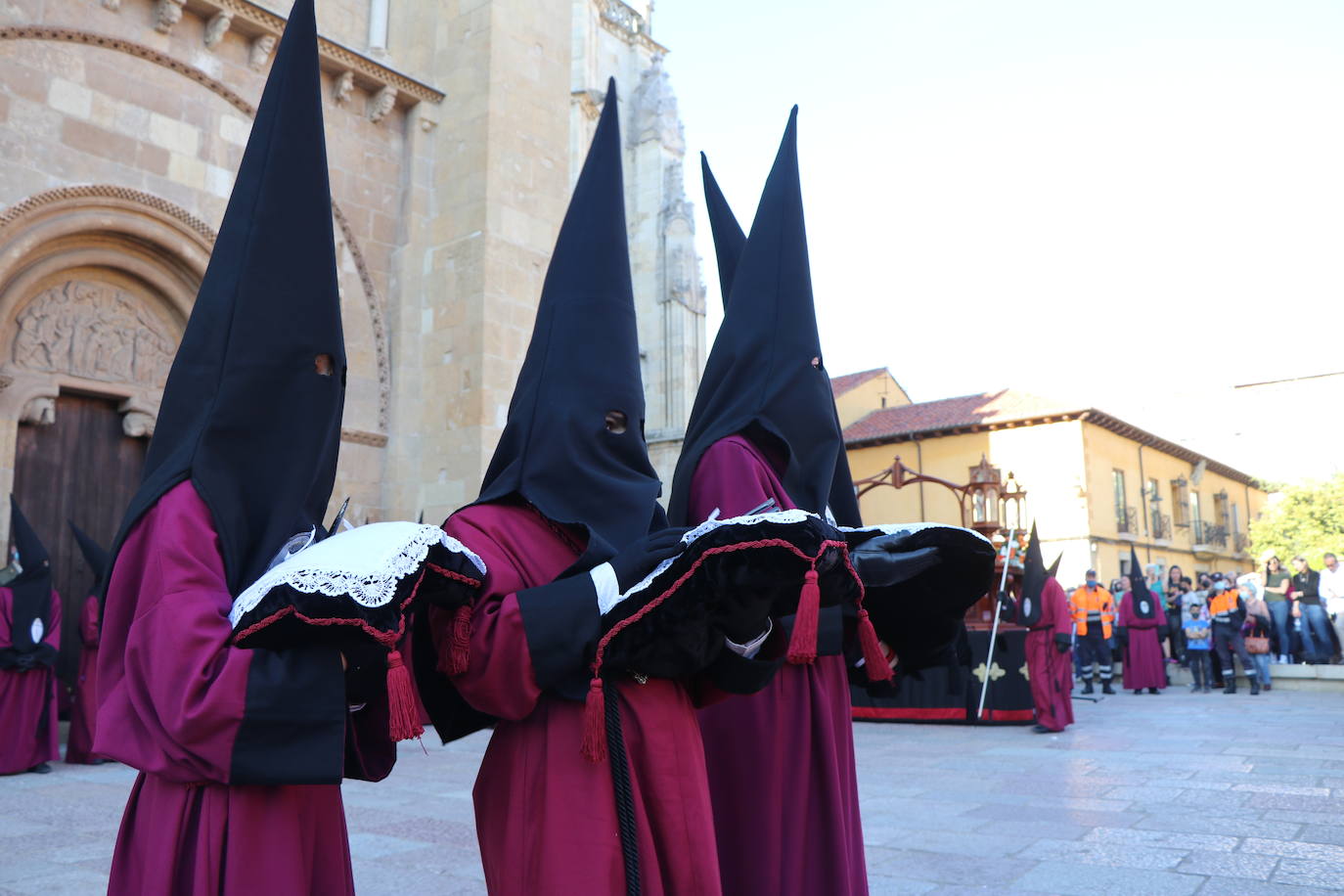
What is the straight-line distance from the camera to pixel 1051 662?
10.9m

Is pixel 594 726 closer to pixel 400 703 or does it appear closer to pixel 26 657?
pixel 400 703

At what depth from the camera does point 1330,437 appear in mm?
43750

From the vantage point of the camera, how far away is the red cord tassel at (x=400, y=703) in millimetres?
1906

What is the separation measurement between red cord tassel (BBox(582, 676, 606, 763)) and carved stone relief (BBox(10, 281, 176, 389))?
335 inches

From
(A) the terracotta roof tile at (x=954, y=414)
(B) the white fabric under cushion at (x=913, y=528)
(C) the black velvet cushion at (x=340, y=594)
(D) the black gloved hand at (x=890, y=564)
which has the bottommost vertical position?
(C) the black velvet cushion at (x=340, y=594)

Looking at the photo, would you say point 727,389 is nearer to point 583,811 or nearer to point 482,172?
point 583,811

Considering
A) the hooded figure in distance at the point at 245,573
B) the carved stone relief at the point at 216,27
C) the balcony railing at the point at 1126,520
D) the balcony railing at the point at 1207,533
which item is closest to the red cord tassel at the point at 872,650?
the hooded figure in distance at the point at 245,573

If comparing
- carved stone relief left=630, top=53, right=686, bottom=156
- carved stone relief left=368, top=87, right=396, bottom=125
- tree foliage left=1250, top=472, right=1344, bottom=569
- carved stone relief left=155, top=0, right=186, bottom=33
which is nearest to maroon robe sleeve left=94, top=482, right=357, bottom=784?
carved stone relief left=155, top=0, right=186, bottom=33

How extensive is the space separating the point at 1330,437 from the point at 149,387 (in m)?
47.5

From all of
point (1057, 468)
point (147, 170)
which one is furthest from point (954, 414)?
point (147, 170)

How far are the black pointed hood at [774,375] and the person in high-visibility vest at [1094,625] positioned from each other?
13.9 metres

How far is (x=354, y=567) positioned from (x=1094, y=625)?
641 inches

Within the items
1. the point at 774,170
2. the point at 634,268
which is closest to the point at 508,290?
the point at 774,170

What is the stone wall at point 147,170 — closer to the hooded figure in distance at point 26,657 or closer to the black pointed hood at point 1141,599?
the hooded figure in distance at point 26,657
